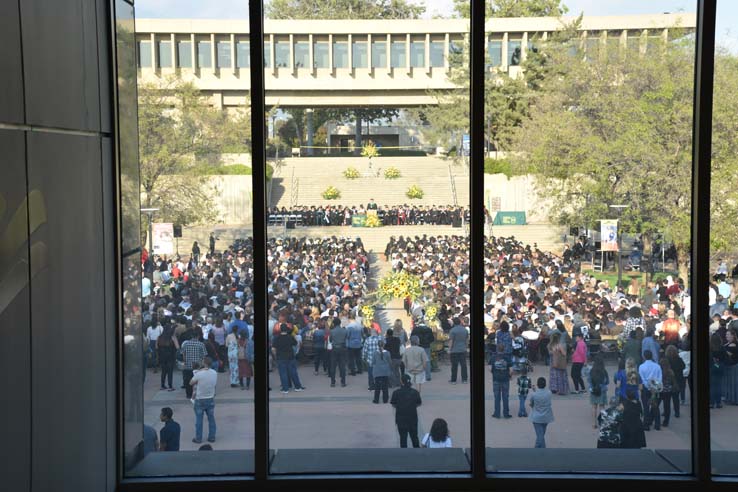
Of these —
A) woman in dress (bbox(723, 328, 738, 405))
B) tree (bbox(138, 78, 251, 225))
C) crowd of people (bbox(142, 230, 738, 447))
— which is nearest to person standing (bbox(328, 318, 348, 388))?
crowd of people (bbox(142, 230, 738, 447))

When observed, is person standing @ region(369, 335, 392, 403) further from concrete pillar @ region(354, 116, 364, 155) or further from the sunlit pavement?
concrete pillar @ region(354, 116, 364, 155)

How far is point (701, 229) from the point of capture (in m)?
3.56

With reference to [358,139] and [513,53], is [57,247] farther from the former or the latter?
[513,53]

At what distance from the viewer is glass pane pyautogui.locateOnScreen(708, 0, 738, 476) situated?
3607mm

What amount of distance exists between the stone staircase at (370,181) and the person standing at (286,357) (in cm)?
65

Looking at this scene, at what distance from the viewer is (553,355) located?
3832 mm

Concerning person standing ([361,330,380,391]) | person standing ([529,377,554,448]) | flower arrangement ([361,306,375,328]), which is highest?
flower arrangement ([361,306,375,328])

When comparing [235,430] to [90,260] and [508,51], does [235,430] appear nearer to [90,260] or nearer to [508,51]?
[90,260]

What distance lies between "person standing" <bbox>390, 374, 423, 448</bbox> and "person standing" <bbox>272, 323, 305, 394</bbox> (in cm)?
48

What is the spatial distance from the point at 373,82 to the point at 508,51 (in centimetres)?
69

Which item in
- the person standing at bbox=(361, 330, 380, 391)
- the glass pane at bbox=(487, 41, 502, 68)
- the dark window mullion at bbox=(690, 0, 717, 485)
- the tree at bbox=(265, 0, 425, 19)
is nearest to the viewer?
the dark window mullion at bbox=(690, 0, 717, 485)

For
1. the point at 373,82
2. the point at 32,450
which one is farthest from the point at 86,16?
the point at 32,450

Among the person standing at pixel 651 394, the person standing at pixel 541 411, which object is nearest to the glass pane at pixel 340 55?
the person standing at pixel 541 411

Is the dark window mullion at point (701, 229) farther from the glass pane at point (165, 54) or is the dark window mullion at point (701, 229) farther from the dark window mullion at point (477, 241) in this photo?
the glass pane at point (165, 54)
